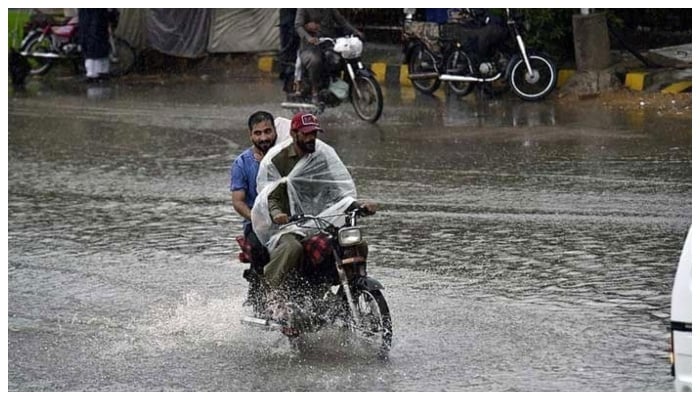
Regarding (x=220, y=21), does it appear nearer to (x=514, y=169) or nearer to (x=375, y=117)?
(x=375, y=117)

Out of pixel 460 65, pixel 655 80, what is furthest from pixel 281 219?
pixel 655 80

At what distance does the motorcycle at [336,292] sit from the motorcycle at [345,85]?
29.0ft

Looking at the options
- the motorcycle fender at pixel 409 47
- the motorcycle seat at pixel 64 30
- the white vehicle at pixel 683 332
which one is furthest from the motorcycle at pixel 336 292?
the motorcycle seat at pixel 64 30

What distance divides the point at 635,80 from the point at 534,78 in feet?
4.58

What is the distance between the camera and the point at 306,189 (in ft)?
26.0

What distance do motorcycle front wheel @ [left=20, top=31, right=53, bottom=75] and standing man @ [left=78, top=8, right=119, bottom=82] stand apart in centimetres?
105

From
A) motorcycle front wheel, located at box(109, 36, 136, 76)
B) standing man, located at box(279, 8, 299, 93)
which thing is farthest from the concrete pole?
A: motorcycle front wheel, located at box(109, 36, 136, 76)

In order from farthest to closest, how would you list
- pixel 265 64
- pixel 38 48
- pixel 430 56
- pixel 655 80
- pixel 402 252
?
pixel 38 48
pixel 265 64
pixel 430 56
pixel 655 80
pixel 402 252

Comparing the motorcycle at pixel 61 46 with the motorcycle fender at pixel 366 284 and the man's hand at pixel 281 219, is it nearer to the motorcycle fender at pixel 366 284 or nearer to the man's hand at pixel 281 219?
the man's hand at pixel 281 219

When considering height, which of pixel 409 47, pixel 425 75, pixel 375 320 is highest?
pixel 409 47

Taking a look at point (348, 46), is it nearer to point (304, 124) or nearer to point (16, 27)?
point (304, 124)

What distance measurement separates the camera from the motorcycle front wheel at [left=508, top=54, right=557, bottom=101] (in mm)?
17625

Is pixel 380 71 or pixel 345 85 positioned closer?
pixel 345 85

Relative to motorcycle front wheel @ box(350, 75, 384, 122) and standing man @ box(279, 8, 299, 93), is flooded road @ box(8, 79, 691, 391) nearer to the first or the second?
motorcycle front wheel @ box(350, 75, 384, 122)
